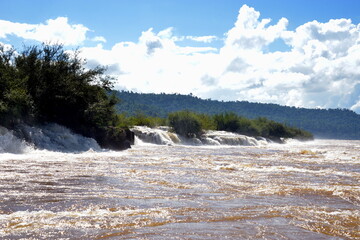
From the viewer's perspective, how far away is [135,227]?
7418 millimetres

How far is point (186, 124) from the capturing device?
7112cm

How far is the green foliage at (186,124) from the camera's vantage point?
7044cm

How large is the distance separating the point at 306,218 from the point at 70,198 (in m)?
5.95

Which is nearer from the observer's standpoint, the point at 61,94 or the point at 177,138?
the point at 61,94

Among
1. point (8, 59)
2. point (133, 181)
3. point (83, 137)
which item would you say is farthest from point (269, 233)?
point (8, 59)

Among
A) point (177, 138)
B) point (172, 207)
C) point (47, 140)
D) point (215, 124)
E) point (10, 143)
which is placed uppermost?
point (215, 124)

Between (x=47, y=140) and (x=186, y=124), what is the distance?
4269cm

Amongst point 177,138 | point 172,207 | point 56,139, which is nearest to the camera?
point 172,207

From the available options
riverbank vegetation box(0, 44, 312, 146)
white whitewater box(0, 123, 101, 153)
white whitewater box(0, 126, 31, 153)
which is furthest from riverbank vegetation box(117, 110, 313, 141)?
white whitewater box(0, 126, 31, 153)

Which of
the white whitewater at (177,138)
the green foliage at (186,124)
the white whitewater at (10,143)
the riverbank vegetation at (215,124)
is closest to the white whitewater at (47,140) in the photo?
the white whitewater at (10,143)

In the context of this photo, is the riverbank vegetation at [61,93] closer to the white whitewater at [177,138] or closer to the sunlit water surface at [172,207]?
the white whitewater at [177,138]

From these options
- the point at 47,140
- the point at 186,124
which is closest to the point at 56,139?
the point at 47,140

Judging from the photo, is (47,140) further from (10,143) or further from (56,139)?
(10,143)

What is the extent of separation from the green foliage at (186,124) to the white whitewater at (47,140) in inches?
1424
